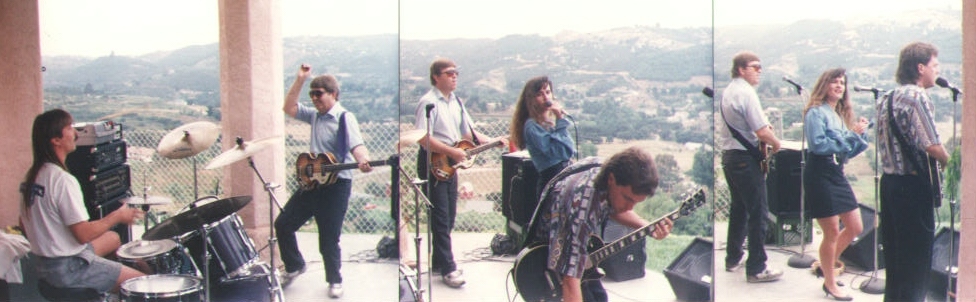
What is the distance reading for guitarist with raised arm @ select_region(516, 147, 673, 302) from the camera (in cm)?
548

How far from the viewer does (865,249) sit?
6.05 meters

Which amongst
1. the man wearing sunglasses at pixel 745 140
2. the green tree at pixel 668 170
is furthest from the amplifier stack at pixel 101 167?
the man wearing sunglasses at pixel 745 140

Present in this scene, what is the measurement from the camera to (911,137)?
5836 millimetres

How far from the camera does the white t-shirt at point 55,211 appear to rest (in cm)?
586

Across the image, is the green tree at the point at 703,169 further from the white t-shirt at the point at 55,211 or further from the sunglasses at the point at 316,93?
the white t-shirt at the point at 55,211

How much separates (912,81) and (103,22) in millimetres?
4442

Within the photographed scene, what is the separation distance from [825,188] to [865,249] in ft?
1.36

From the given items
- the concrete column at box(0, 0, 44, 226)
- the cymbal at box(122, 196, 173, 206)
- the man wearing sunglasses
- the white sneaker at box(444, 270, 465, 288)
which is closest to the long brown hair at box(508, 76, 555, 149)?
the white sneaker at box(444, 270, 465, 288)

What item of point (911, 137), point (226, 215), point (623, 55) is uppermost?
point (623, 55)

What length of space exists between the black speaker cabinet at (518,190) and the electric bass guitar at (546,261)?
28 centimetres

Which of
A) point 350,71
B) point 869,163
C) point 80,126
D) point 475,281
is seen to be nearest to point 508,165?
point 475,281

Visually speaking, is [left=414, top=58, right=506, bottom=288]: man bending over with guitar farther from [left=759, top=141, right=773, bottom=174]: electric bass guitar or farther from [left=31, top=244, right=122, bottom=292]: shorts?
[left=31, top=244, right=122, bottom=292]: shorts

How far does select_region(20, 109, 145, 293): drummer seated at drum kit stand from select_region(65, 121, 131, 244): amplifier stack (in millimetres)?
218

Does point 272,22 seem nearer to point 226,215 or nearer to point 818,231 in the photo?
point 226,215
